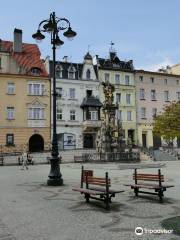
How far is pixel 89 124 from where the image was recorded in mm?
52812

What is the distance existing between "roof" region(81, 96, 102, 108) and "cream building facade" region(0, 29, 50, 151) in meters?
5.41

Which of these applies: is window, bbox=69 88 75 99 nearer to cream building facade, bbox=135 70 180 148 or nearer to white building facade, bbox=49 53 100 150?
white building facade, bbox=49 53 100 150

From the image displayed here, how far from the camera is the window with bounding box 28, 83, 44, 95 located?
51.2 meters

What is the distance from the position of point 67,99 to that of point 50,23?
37769mm

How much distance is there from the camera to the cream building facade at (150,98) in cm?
5916

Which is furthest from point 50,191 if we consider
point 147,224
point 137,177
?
point 147,224

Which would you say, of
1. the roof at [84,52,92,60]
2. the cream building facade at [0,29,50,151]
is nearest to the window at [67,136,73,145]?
the cream building facade at [0,29,50,151]

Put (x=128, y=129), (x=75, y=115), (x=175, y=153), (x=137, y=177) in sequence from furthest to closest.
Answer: (x=128, y=129) → (x=75, y=115) → (x=175, y=153) → (x=137, y=177)

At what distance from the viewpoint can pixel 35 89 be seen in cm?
5134

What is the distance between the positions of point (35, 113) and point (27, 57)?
8457 mm

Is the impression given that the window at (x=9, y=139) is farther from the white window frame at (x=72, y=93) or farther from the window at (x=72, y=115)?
the white window frame at (x=72, y=93)

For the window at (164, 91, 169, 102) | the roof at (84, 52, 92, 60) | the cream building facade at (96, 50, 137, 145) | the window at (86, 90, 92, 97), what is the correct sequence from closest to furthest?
1. the window at (86, 90, 92, 97)
2. the roof at (84, 52, 92, 60)
3. the cream building facade at (96, 50, 137, 145)
4. the window at (164, 91, 169, 102)

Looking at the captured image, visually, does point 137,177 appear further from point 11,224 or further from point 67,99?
point 67,99

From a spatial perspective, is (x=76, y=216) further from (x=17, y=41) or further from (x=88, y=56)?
(x=88, y=56)
